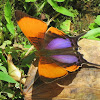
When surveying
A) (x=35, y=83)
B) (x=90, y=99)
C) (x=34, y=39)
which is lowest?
(x=90, y=99)

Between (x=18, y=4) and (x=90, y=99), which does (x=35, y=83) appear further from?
(x=18, y=4)

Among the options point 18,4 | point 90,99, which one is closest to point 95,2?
point 18,4

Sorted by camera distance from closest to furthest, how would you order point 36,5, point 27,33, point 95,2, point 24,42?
point 27,33 < point 24,42 < point 36,5 < point 95,2

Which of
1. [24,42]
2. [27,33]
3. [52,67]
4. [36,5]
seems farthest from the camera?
[36,5]

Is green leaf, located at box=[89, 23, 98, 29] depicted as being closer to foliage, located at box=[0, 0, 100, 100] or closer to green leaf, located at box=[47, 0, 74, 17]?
foliage, located at box=[0, 0, 100, 100]

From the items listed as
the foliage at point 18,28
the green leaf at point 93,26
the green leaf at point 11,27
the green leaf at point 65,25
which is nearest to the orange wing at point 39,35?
the foliage at point 18,28

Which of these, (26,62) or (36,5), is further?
(36,5)

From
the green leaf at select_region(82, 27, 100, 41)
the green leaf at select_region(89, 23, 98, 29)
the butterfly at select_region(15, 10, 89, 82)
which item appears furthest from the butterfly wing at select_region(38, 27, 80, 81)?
the green leaf at select_region(89, 23, 98, 29)
